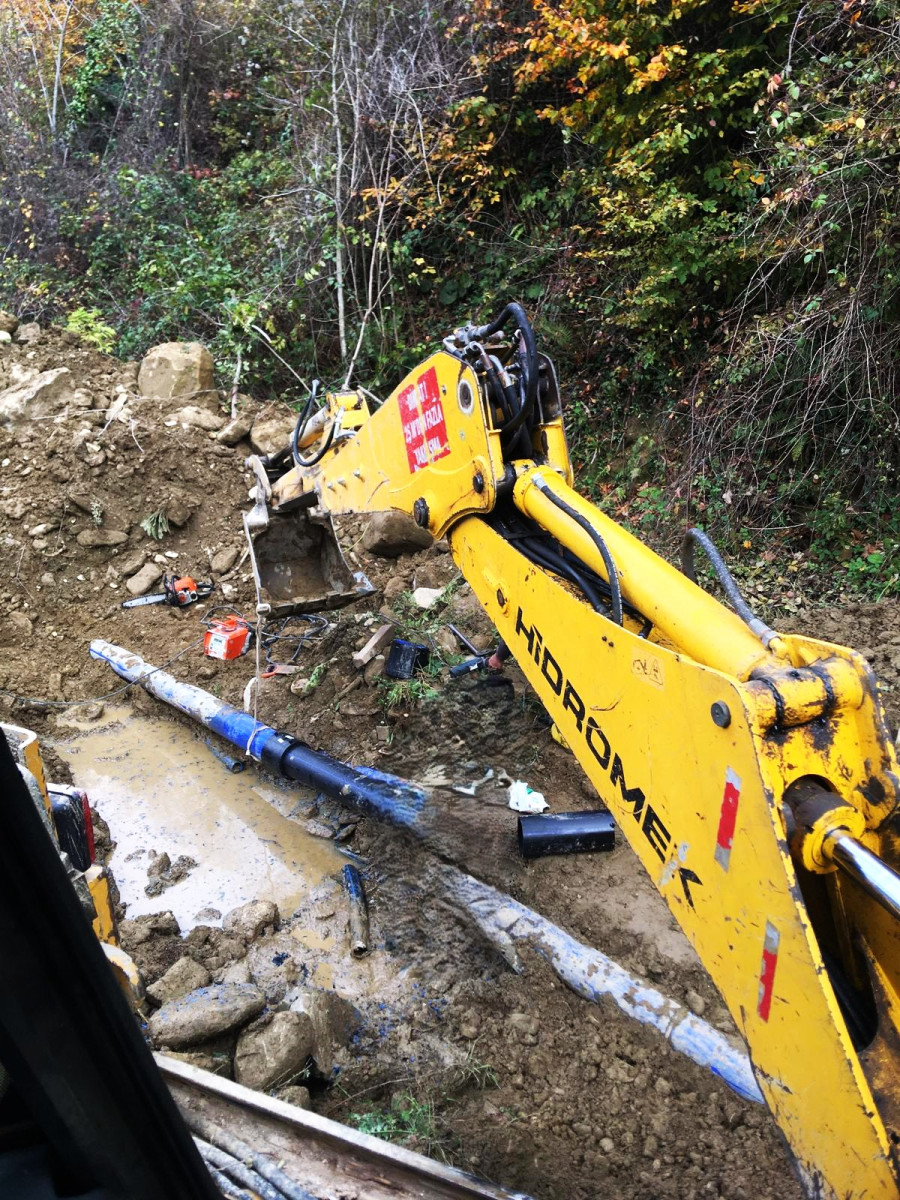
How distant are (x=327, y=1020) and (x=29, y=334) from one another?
28.4ft

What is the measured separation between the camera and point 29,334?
9008 millimetres

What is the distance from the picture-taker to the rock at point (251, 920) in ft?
12.5

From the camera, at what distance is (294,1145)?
234 cm

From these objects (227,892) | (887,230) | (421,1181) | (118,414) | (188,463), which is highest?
(887,230)

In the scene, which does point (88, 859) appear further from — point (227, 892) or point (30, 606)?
point (30, 606)

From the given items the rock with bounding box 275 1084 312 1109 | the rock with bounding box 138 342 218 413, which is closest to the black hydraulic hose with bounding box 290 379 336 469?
the rock with bounding box 275 1084 312 1109

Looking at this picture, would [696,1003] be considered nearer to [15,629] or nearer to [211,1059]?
[211,1059]

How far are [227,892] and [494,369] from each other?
3.14 m

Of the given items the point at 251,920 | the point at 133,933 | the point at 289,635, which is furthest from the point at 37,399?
the point at 251,920

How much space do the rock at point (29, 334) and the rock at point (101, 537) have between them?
3.22m

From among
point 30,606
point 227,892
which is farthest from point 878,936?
point 30,606

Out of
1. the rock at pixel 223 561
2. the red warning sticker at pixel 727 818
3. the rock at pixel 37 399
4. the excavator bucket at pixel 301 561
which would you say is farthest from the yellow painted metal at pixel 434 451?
the rock at pixel 37 399

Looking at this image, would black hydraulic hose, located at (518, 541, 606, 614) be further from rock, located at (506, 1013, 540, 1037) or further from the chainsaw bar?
the chainsaw bar

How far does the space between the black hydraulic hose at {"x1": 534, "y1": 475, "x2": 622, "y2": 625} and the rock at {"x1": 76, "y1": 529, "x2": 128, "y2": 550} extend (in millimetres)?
5645
